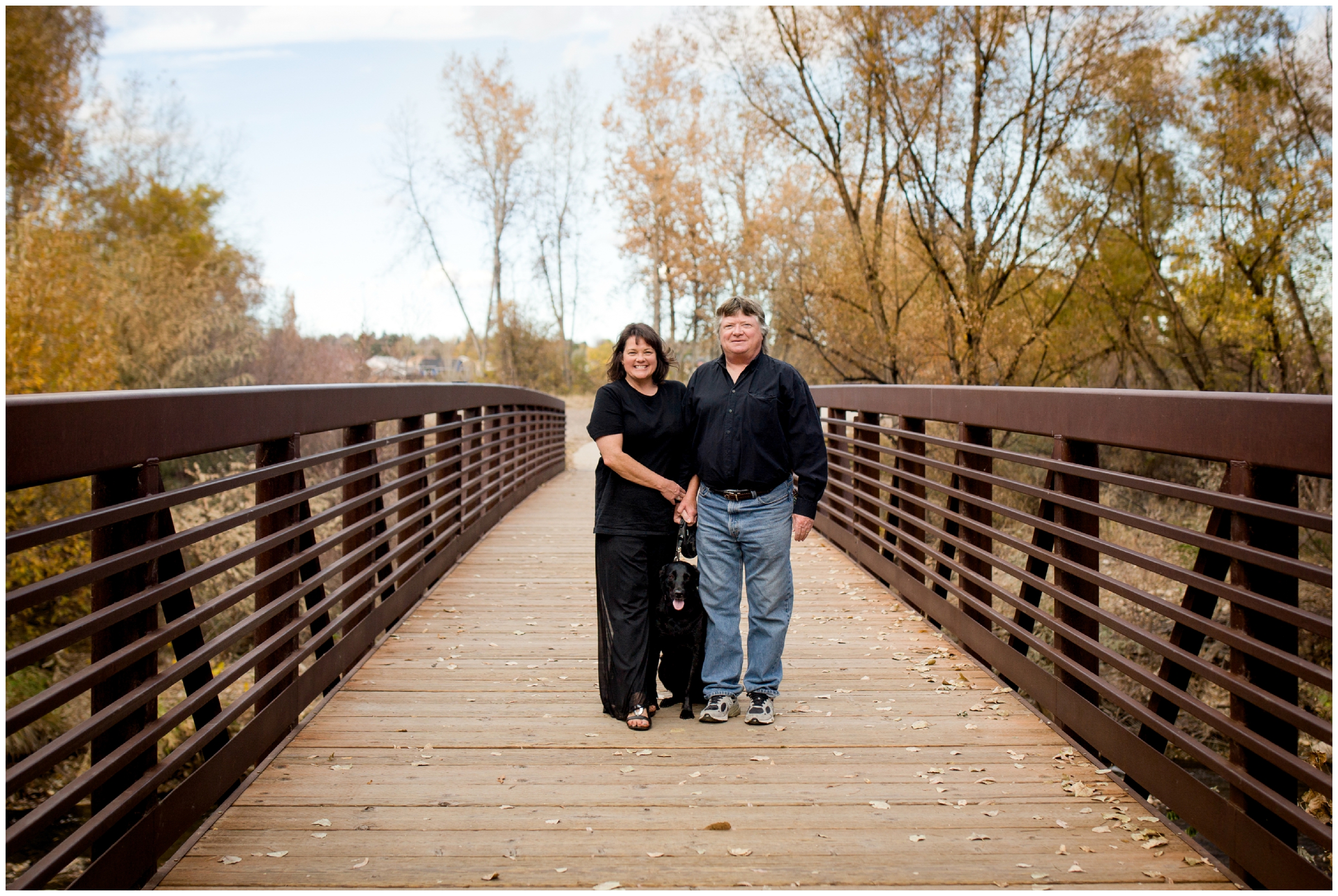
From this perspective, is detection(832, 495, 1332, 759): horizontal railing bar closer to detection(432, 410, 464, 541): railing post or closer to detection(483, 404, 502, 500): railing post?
detection(432, 410, 464, 541): railing post

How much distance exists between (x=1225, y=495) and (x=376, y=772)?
3.04m

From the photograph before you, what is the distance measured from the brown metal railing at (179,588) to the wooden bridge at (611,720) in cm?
2

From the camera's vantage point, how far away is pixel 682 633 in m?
4.41

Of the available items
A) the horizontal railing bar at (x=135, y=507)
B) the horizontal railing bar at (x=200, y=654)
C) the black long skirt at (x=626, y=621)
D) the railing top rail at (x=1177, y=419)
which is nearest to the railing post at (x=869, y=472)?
the railing top rail at (x=1177, y=419)

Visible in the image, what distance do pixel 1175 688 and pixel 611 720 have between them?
2.22 m

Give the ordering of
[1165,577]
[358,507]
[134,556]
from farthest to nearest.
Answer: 1. [358,507]
2. [1165,577]
3. [134,556]

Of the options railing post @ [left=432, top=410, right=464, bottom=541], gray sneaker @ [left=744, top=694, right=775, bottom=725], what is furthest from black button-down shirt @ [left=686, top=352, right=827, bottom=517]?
railing post @ [left=432, top=410, right=464, bottom=541]

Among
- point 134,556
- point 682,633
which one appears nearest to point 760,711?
point 682,633

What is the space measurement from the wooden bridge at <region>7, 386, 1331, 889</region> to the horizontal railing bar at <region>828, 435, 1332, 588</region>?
1 centimetres

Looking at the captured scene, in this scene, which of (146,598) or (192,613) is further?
(192,613)

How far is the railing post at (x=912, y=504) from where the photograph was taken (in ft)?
21.9

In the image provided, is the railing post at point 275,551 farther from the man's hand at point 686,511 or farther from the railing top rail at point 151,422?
the man's hand at point 686,511

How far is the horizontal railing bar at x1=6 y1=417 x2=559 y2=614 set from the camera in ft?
7.88

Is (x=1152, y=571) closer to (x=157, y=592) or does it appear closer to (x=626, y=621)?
(x=626, y=621)
